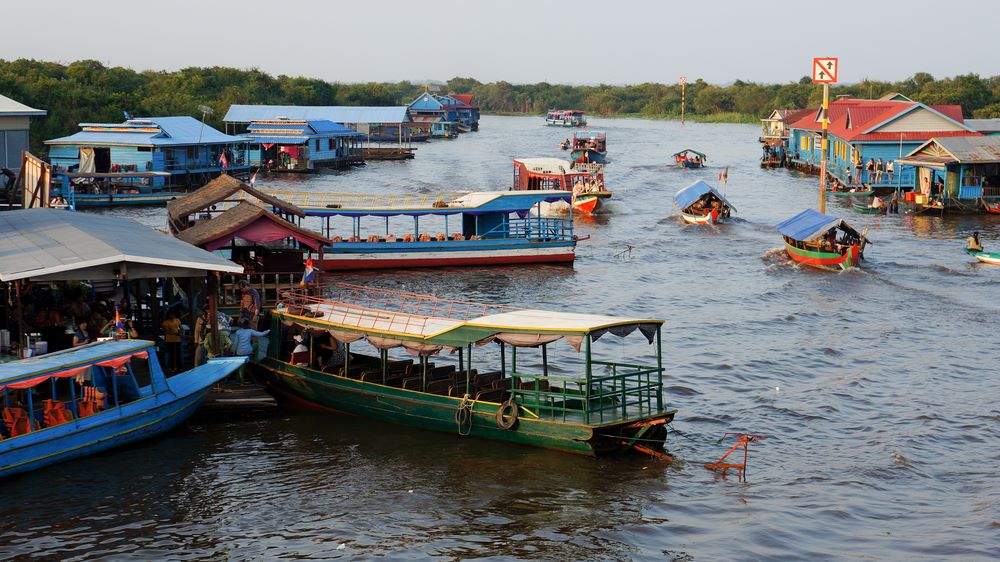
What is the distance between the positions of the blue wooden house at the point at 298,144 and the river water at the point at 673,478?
44118 millimetres

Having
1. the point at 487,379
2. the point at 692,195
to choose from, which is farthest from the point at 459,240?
the point at 487,379

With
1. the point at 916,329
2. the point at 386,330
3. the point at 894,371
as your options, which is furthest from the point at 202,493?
the point at 916,329

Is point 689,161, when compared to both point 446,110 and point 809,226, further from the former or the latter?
point 446,110

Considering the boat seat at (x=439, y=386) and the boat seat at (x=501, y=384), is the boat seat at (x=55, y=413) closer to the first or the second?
the boat seat at (x=439, y=386)

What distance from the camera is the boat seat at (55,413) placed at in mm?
15609

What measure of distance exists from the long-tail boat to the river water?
0.46m

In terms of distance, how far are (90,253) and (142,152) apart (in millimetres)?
37920

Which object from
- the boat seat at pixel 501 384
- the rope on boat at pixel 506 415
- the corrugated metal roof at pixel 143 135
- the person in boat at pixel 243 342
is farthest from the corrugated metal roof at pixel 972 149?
the corrugated metal roof at pixel 143 135

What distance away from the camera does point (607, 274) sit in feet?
115

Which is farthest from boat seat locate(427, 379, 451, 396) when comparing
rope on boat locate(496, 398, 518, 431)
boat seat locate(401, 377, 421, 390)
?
rope on boat locate(496, 398, 518, 431)

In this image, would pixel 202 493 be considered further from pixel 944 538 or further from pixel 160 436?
pixel 944 538

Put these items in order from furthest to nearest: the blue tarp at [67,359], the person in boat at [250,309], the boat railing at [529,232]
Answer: the boat railing at [529,232], the person in boat at [250,309], the blue tarp at [67,359]

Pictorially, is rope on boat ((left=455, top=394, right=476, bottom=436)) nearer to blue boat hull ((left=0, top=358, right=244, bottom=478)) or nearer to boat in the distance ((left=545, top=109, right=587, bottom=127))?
A: blue boat hull ((left=0, top=358, right=244, bottom=478))

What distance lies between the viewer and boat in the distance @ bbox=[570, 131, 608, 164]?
2678 inches
